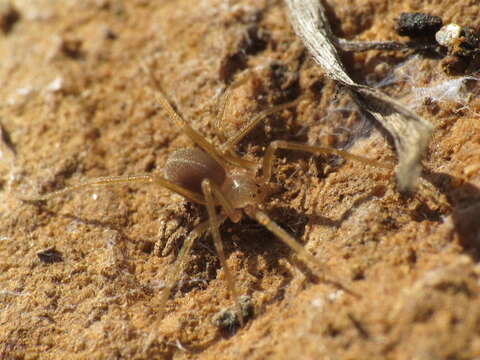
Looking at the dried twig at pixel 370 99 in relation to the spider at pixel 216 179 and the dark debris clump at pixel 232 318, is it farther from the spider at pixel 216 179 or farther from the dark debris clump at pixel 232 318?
the dark debris clump at pixel 232 318

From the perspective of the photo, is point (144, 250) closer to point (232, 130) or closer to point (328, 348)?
point (232, 130)

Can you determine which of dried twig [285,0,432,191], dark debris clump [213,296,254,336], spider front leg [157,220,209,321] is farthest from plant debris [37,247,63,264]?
dried twig [285,0,432,191]

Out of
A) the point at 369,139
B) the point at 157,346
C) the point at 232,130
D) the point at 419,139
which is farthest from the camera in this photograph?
the point at 232,130

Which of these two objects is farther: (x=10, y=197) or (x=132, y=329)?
(x=10, y=197)

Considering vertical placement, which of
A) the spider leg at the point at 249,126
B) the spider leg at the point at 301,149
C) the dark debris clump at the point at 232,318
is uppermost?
the spider leg at the point at 249,126

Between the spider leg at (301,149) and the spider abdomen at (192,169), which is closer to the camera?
the spider leg at (301,149)

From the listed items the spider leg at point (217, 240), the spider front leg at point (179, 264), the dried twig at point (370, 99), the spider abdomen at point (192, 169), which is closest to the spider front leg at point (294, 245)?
the spider leg at point (217, 240)

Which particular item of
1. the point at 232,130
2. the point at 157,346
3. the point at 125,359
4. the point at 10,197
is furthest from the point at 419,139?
the point at 10,197
